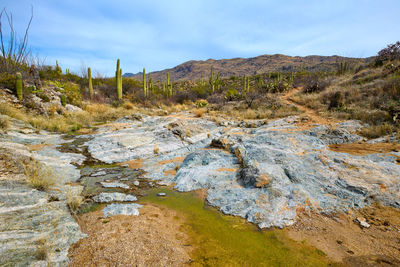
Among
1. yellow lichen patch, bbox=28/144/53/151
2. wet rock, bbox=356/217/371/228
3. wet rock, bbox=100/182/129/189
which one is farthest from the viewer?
yellow lichen patch, bbox=28/144/53/151

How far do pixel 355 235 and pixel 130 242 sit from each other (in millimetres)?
2998

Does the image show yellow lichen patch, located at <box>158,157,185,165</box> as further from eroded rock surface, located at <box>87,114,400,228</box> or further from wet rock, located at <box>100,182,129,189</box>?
wet rock, located at <box>100,182,129,189</box>

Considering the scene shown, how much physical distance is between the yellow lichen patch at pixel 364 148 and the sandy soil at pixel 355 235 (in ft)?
7.87

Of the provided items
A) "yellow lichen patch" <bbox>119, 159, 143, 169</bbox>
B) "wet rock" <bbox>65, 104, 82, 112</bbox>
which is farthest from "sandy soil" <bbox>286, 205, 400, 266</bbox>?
"wet rock" <bbox>65, 104, 82, 112</bbox>

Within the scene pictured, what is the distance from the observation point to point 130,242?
2223mm

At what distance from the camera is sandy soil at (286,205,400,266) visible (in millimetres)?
2158

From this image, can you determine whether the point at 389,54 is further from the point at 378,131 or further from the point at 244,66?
the point at 244,66

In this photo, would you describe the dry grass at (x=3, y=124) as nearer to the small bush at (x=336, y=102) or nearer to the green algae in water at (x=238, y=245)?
the green algae in water at (x=238, y=245)

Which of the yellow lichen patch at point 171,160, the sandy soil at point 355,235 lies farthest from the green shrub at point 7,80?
the sandy soil at point 355,235

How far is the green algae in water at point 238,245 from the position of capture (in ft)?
7.03

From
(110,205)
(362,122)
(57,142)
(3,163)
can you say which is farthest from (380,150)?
(57,142)

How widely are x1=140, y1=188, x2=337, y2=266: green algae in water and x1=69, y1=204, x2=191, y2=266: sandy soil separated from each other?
216 mm

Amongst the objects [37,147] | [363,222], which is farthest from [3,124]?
[363,222]

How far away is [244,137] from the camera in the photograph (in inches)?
272
